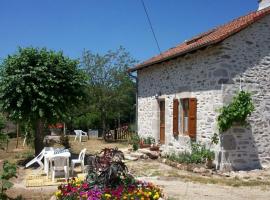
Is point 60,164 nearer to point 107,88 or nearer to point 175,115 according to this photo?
point 175,115

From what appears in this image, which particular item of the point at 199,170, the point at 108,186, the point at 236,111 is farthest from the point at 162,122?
the point at 108,186

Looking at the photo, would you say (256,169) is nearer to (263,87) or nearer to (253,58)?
(263,87)

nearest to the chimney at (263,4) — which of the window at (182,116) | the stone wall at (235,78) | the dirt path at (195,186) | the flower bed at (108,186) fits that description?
the stone wall at (235,78)

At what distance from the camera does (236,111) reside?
429 inches

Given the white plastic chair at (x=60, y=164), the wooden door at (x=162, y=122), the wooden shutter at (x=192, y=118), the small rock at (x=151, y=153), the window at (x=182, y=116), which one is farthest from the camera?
the wooden door at (x=162, y=122)

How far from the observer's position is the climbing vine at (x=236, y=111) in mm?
10883

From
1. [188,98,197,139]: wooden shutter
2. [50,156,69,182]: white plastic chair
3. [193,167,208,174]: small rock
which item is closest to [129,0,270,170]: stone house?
[188,98,197,139]: wooden shutter

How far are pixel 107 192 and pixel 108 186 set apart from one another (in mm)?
299

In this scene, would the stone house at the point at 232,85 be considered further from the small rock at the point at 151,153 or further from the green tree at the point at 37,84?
the green tree at the point at 37,84

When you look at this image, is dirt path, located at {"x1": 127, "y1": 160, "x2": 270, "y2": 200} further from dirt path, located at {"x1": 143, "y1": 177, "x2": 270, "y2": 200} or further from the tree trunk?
the tree trunk

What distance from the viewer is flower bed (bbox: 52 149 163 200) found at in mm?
6254

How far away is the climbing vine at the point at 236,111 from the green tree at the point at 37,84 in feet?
17.4

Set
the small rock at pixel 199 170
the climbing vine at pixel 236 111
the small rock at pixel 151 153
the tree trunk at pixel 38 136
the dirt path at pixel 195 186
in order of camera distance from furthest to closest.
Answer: the small rock at pixel 151 153 → the tree trunk at pixel 38 136 → the small rock at pixel 199 170 → the climbing vine at pixel 236 111 → the dirt path at pixel 195 186

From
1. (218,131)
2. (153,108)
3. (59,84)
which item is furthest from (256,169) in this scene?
(59,84)
